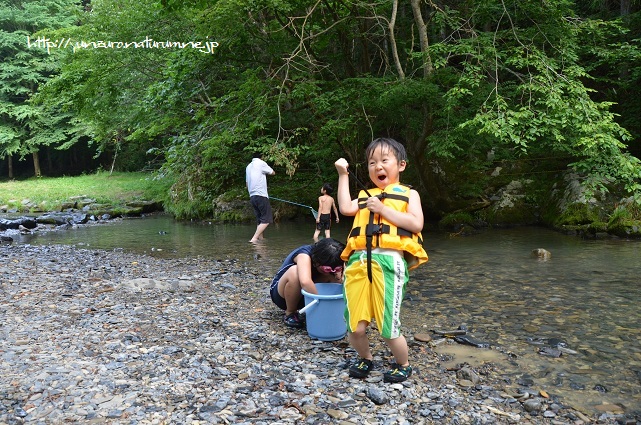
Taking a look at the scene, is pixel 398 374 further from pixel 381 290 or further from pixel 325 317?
pixel 325 317

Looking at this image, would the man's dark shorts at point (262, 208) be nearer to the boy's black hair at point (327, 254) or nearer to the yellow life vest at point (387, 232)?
the boy's black hair at point (327, 254)

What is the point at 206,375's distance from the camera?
10.8ft

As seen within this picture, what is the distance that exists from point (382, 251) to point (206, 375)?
57.2 inches

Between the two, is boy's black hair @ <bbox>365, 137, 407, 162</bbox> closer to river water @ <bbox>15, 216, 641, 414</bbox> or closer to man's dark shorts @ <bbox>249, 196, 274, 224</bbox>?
river water @ <bbox>15, 216, 641, 414</bbox>

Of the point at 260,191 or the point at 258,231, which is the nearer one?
the point at 258,231

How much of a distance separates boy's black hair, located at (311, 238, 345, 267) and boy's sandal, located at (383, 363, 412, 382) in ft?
3.46

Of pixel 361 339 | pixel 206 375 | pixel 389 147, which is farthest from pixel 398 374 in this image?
pixel 389 147

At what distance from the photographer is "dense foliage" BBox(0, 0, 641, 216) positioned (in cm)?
883

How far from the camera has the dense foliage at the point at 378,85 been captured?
8828 millimetres

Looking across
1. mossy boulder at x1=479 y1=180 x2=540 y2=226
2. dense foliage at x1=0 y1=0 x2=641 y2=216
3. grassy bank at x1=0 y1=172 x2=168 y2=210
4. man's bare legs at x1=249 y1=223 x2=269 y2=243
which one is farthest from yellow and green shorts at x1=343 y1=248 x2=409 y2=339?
grassy bank at x1=0 y1=172 x2=168 y2=210

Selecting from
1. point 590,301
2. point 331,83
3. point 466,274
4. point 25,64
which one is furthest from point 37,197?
point 590,301

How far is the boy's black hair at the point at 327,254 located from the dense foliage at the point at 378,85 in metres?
4.91

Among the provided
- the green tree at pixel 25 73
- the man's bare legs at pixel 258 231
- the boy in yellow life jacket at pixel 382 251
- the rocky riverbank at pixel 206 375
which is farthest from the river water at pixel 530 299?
the green tree at pixel 25 73

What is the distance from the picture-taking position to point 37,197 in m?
23.6
